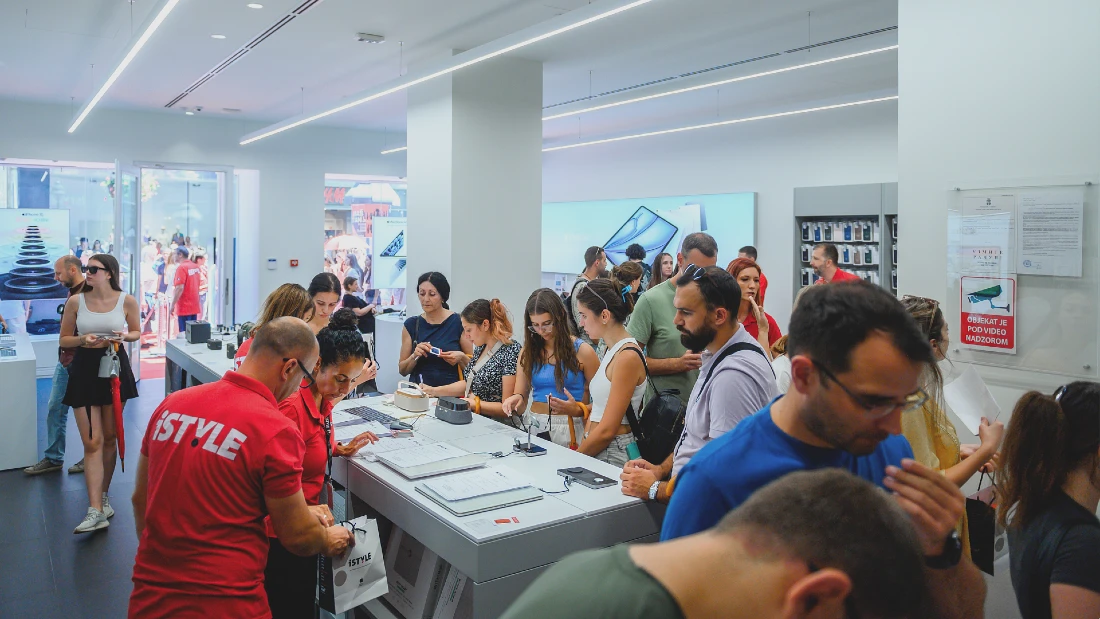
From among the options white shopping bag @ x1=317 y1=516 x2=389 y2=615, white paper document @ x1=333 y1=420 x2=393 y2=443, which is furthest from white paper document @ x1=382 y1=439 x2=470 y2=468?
white shopping bag @ x1=317 y1=516 x2=389 y2=615

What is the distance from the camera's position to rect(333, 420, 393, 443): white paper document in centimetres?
369

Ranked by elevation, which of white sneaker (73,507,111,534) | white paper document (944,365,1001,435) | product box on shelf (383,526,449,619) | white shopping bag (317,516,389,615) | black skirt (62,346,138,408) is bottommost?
white sneaker (73,507,111,534)

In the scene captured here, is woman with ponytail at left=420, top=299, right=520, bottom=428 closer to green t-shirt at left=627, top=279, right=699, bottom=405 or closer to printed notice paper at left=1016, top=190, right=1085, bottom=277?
green t-shirt at left=627, top=279, right=699, bottom=405

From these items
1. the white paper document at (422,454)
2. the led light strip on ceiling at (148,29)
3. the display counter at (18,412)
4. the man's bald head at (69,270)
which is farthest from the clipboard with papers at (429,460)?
the display counter at (18,412)

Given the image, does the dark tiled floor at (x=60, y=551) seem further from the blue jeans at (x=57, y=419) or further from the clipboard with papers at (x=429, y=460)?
the clipboard with papers at (x=429, y=460)

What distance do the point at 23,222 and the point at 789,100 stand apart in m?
10.2

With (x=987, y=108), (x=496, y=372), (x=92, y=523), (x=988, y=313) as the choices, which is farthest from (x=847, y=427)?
(x=92, y=523)

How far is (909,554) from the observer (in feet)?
2.81

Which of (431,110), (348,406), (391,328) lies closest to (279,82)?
(431,110)

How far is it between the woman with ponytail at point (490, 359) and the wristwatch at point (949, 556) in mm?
2998

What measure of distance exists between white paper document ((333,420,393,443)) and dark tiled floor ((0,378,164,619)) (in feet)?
4.39

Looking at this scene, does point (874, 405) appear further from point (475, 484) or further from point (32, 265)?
point (32, 265)

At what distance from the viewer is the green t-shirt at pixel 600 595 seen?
85cm

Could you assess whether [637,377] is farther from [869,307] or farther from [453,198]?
[453,198]
